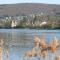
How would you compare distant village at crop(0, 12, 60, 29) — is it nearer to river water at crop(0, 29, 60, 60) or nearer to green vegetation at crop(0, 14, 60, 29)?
green vegetation at crop(0, 14, 60, 29)

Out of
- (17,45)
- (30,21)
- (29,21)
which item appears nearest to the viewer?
(17,45)

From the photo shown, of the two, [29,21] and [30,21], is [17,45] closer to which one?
[30,21]

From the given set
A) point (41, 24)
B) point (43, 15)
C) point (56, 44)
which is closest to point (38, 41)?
point (56, 44)

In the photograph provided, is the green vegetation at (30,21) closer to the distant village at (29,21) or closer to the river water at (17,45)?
the distant village at (29,21)

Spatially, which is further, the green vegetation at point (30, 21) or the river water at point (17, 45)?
the green vegetation at point (30, 21)

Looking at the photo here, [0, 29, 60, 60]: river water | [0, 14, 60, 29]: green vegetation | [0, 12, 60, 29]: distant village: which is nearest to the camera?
[0, 29, 60, 60]: river water

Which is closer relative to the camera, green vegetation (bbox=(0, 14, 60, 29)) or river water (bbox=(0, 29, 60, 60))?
river water (bbox=(0, 29, 60, 60))

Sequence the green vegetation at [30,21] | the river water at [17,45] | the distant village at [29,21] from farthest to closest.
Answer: the distant village at [29,21] < the green vegetation at [30,21] < the river water at [17,45]

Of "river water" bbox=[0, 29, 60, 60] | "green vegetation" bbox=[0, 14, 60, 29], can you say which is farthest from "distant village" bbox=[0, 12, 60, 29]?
"river water" bbox=[0, 29, 60, 60]

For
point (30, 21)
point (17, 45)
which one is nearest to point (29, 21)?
point (30, 21)

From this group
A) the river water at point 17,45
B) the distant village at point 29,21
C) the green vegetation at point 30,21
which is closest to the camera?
the river water at point 17,45

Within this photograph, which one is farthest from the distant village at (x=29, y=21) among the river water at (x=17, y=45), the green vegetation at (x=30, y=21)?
the river water at (x=17, y=45)

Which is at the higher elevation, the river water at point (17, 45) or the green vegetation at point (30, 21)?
the river water at point (17, 45)

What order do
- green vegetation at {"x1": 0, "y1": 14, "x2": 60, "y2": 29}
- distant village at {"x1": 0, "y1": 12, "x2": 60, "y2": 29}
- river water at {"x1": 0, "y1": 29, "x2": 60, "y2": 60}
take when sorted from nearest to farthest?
river water at {"x1": 0, "y1": 29, "x2": 60, "y2": 60}
green vegetation at {"x1": 0, "y1": 14, "x2": 60, "y2": 29}
distant village at {"x1": 0, "y1": 12, "x2": 60, "y2": 29}
